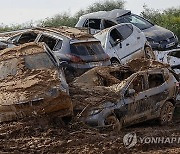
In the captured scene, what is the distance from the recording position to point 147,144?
9.54 meters

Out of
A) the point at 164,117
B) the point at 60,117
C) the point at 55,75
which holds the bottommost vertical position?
the point at 164,117

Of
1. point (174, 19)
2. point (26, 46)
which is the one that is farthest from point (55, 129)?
point (174, 19)

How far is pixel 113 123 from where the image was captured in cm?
1157

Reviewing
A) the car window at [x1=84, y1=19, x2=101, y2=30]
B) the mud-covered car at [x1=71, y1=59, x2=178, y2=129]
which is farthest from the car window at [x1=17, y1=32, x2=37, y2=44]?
the car window at [x1=84, y1=19, x2=101, y2=30]

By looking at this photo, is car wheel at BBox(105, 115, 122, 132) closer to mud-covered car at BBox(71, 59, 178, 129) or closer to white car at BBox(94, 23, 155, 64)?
mud-covered car at BBox(71, 59, 178, 129)

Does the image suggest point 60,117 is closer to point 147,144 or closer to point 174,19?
point 147,144

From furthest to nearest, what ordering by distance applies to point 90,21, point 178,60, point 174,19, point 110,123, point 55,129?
point 174,19 < point 90,21 < point 178,60 < point 110,123 < point 55,129

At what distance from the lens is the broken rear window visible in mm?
15484

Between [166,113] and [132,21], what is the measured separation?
8.89 meters

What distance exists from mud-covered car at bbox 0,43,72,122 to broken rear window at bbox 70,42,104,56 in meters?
2.76

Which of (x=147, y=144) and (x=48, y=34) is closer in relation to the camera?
(x=147, y=144)

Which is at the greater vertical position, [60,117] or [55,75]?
[55,75]

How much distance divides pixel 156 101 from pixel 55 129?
382cm

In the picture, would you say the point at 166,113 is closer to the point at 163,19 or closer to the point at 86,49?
the point at 86,49
